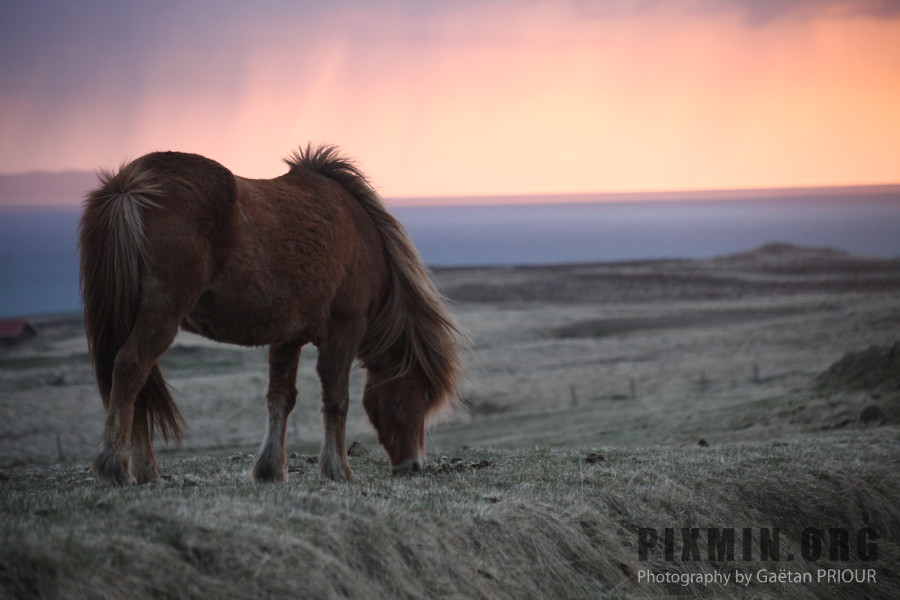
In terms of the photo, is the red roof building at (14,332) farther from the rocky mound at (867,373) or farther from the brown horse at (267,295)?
the brown horse at (267,295)

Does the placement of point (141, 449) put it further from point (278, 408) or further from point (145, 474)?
point (278, 408)

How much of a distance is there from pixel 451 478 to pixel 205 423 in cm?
2021

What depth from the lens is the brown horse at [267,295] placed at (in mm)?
→ 6227

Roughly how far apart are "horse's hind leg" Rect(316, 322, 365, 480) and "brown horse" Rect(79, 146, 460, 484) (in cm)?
1

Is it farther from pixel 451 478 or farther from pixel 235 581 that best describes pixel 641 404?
pixel 235 581

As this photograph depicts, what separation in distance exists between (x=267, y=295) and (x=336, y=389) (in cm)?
116

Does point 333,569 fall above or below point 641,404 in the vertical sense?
above

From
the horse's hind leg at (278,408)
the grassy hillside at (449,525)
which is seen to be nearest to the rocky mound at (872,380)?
the grassy hillside at (449,525)

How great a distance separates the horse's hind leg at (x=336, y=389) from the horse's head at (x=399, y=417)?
526 millimetres

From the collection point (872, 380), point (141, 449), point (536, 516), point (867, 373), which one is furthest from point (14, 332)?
point (536, 516)

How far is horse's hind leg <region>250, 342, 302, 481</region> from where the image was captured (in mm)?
7340

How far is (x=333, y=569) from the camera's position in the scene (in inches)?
207

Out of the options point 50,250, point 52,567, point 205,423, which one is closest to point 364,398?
point 52,567

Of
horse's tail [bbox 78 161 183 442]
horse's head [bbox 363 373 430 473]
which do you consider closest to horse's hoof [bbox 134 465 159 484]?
horse's tail [bbox 78 161 183 442]
